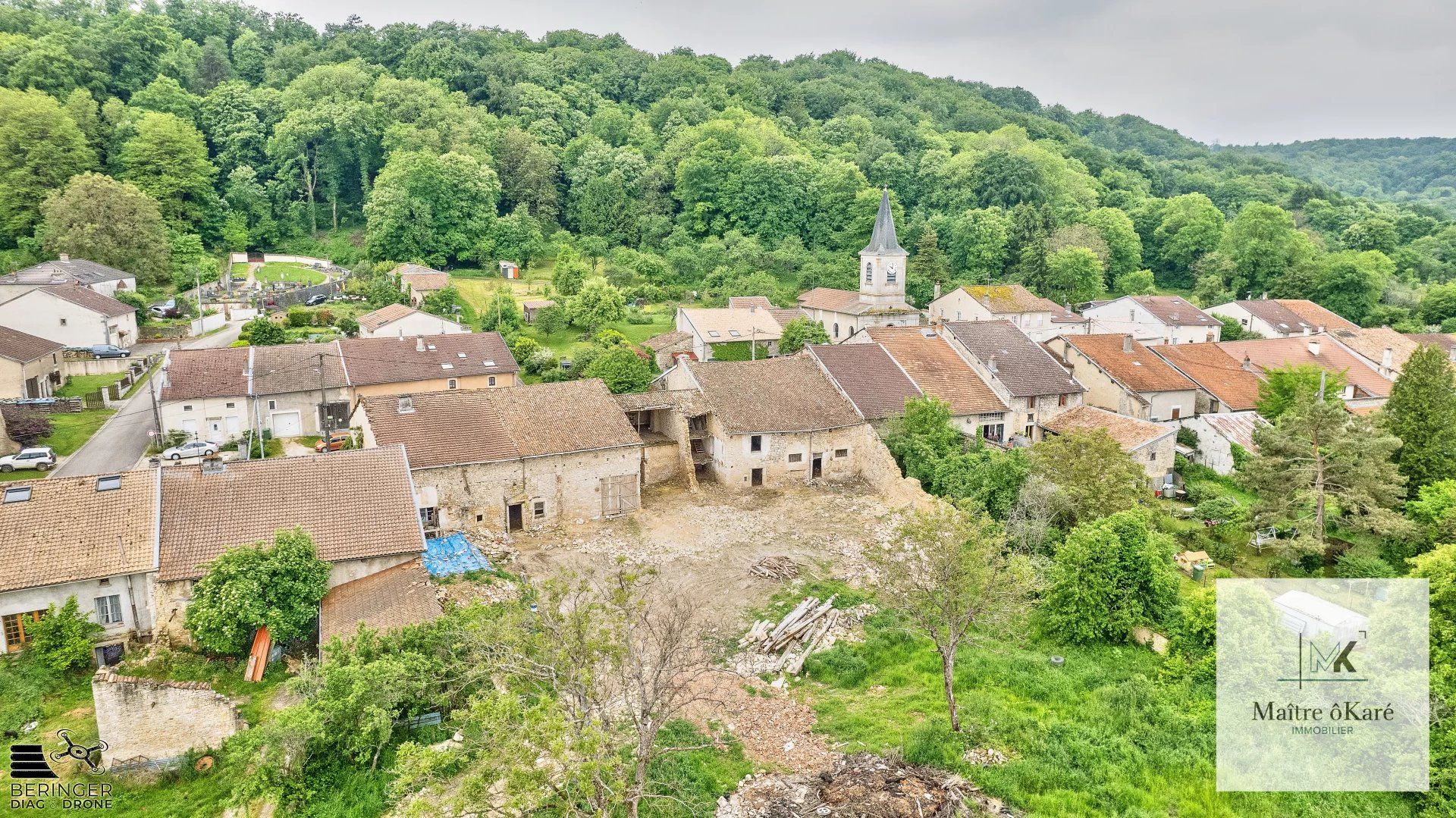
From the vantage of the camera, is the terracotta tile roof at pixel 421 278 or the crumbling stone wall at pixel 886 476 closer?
the crumbling stone wall at pixel 886 476

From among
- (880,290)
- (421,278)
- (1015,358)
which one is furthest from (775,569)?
(421,278)

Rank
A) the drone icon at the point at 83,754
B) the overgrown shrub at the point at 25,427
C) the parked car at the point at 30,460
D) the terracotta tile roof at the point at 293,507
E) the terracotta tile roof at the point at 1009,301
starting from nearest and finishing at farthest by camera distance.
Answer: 1. the drone icon at the point at 83,754
2. the terracotta tile roof at the point at 293,507
3. the parked car at the point at 30,460
4. the overgrown shrub at the point at 25,427
5. the terracotta tile roof at the point at 1009,301

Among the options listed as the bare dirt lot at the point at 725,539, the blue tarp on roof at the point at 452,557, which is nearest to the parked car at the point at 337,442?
the blue tarp on roof at the point at 452,557

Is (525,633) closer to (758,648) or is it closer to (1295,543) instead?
(758,648)

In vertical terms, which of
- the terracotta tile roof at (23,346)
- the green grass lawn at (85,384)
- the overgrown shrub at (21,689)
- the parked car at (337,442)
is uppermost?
the terracotta tile roof at (23,346)

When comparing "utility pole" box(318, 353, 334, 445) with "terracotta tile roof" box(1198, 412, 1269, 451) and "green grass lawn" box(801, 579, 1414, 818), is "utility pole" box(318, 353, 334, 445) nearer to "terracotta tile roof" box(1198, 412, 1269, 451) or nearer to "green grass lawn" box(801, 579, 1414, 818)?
"green grass lawn" box(801, 579, 1414, 818)

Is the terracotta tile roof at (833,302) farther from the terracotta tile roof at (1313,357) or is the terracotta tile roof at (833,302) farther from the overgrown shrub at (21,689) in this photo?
the overgrown shrub at (21,689)

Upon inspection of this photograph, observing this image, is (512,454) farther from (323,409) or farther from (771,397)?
(323,409)
